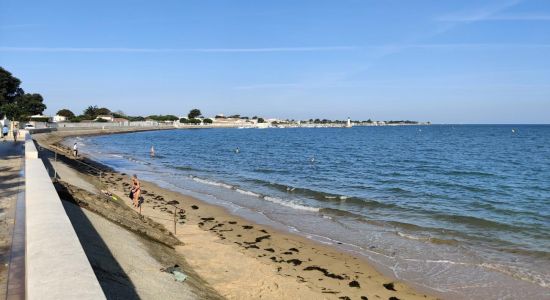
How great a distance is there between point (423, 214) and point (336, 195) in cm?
600

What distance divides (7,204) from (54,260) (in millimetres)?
8231

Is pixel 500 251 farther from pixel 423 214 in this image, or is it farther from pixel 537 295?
pixel 423 214

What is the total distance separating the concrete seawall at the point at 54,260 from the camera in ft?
14.6

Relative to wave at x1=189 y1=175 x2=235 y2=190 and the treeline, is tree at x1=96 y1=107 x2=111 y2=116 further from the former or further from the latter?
wave at x1=189 y1=175 x2=235 y2=190

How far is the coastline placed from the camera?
10766 mm

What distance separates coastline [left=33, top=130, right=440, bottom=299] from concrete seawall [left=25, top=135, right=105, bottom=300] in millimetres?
4213

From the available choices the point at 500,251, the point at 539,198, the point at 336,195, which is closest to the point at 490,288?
the point at 500,251

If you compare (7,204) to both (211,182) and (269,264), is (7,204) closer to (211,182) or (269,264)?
(269,264)

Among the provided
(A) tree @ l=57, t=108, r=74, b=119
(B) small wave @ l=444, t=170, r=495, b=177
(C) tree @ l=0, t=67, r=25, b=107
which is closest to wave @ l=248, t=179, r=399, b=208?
(B) small wave @ l=444, t=170, r=495, b=177

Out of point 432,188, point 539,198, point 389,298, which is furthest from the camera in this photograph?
point 432,188

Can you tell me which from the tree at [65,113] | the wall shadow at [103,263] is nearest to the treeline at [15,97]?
the tree at [65,113]

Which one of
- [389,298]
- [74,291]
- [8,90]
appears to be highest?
[8,90]

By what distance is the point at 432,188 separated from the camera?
1104 inches

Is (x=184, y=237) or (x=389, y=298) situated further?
(x=184, y=237)
